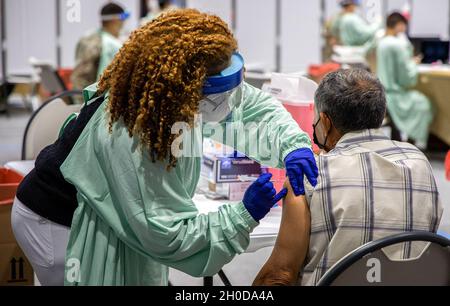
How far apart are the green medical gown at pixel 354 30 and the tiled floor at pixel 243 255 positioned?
182 cm

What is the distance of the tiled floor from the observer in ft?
11.7

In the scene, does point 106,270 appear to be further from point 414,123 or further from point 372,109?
point 414,123

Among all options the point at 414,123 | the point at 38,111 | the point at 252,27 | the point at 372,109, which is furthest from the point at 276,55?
the point at 372,109

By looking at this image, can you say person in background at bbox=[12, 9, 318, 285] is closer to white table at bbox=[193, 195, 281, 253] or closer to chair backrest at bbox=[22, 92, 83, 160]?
white table at bbox=[193, 195, 281, 253]

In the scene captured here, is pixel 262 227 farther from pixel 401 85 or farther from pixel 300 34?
pixel 300 34

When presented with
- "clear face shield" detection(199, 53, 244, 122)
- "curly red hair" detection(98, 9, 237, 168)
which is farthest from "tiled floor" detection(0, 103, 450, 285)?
"curly red hair" detection(98, 9, 237, 168)

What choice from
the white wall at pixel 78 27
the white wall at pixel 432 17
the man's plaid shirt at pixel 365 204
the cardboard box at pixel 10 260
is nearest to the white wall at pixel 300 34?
the white wall at pixel 432 17

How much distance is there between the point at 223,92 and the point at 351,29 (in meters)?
6.27

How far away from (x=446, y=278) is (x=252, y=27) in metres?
8.77

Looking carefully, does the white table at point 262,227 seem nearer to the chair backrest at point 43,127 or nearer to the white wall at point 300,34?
the chair backrest at point 43,127

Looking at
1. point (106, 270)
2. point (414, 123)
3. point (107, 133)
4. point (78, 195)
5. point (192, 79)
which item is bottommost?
point (414, 123)

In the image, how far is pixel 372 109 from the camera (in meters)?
1.85

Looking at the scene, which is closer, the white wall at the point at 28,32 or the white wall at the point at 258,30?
the white wall at the point at 28,32

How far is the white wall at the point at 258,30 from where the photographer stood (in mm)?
10164
